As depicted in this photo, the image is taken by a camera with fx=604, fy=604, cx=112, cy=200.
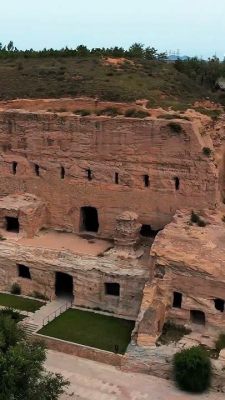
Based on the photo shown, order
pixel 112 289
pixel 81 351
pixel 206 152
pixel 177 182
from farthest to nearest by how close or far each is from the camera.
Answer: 1. pixel 177 182
2. pixel 206 152
3. pixel 112 289
4. pixel 81 351

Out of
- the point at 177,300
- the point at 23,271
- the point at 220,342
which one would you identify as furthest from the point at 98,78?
the point at 220,342

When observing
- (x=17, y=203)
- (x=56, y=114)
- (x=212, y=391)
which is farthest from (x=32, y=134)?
(x=212, y=391)

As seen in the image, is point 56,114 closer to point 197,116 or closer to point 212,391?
point 197,116

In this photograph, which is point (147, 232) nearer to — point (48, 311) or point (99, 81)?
point (48, 311)

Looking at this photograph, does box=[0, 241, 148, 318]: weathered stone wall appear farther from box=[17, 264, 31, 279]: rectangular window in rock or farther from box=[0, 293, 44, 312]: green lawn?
box=[0, 293, 44, 312]: green lawn

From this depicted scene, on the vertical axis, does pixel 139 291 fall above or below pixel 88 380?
above
